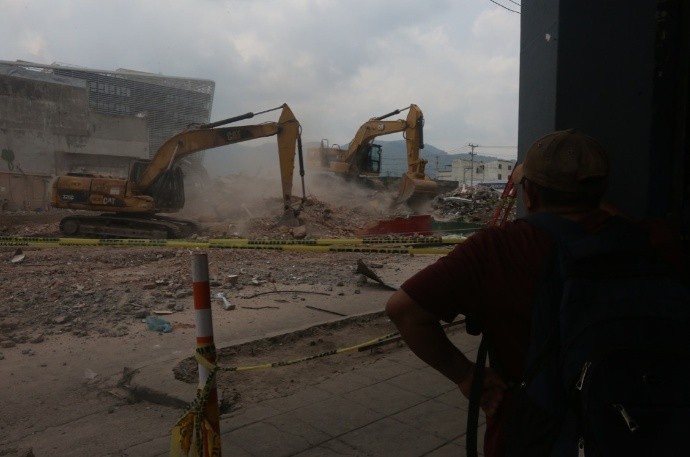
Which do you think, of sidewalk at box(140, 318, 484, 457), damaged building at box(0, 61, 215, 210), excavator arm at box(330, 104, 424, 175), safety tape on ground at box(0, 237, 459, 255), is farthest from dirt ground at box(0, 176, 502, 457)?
damaged building at box(0, 61, 215, 210)

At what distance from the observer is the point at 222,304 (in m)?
7.87

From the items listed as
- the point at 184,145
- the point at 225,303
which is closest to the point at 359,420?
the point at 225,303

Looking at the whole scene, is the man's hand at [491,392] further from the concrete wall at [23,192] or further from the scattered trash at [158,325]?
the concrete wall at [23,192]

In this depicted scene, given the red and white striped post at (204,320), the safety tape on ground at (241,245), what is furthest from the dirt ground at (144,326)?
the red and white striped post at (204,320)

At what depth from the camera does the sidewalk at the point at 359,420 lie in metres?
3.46

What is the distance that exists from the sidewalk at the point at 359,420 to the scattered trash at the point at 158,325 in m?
2.20

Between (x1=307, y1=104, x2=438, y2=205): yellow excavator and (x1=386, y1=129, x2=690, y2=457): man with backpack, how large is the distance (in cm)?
2124

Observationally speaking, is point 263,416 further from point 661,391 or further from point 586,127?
point 661,391

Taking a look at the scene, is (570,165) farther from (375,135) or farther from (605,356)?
(375,135)

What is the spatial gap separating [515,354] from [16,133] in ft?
144

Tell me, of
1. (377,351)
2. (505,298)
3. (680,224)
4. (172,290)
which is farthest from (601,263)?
(172,290)

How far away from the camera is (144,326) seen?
6.88 metres

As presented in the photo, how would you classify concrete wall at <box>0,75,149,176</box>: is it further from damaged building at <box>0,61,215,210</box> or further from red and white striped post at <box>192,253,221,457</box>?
red and white striped post at <box>192,253,221,457</box>

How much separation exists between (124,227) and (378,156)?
13.2 meters
